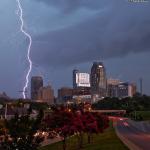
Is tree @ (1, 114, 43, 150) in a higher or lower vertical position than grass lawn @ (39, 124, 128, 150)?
higher

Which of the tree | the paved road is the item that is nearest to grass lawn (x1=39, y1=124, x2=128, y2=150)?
the paved road

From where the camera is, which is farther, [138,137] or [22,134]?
[138,137]

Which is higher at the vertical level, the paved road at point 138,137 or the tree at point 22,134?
the tree at point 22,134

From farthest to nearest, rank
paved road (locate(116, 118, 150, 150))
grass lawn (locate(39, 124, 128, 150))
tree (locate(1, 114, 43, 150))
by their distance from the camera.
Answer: paved road (locate(116, 118, 150, 150))
grass lawn (locate(39, 124, 128, 150))
tree (locate(1, 114, 43, 150))

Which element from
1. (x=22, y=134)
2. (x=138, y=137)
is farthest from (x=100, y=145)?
(x=22, y=134)

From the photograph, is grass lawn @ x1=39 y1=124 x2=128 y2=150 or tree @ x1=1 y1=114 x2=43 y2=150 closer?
tree @ x1=1 y1=114 x2=43 y2=150

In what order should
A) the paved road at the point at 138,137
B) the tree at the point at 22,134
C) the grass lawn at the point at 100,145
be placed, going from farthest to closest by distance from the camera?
the paved road at the point at 138,137, the grass lawn at the point at 100,145, the tree at the point at 22,134

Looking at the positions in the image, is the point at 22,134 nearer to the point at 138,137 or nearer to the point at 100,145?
the point at 100,145

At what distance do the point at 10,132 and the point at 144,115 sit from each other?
16971 cm

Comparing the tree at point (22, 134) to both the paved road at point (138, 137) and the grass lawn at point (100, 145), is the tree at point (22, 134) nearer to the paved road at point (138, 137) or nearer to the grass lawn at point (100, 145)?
the grass lawn at point (100, 145)

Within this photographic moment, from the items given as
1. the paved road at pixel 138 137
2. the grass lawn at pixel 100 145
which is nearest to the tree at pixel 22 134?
the grass lawn at pixel 100 145

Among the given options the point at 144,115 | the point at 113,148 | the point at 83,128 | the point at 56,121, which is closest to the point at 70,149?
the point at 83,128

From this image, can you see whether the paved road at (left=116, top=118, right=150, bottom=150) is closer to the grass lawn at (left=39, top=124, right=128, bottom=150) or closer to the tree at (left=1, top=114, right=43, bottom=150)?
the grass lawn at (left=39, top=124, right=128, bottom=150)

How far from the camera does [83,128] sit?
164ft
